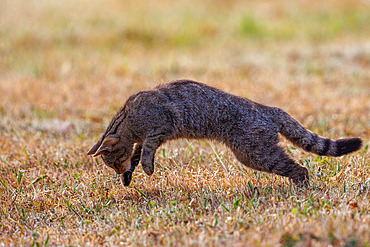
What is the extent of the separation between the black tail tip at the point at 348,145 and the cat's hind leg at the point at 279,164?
379 mm

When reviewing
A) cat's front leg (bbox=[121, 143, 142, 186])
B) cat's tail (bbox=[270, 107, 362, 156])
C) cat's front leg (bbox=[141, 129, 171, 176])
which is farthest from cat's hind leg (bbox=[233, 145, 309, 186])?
cat's front leg (bbox=[121, 143, 142, 186])

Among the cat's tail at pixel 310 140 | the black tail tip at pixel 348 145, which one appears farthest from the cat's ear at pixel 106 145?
the black tail tip at pixel 348 145

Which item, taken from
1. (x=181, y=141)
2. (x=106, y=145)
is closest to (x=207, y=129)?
(x=106, y=145)

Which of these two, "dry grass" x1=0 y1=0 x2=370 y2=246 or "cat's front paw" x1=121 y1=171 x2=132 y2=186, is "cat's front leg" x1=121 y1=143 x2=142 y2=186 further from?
"dry grass" x1=0 y1=0 x2=370 y2=246

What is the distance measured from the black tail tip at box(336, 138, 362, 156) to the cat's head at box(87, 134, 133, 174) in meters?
2.07

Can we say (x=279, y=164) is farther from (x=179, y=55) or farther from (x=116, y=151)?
(x=179, y=55)

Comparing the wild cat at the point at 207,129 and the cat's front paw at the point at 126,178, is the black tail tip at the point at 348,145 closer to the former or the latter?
the wild cat at the point at 207,129

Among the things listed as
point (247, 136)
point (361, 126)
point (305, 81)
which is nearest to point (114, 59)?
point (305, 81)

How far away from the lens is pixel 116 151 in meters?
4.83

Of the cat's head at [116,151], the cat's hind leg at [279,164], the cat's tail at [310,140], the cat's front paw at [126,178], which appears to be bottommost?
the cat's front paw at [126,178]

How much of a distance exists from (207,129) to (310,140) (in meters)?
1.01

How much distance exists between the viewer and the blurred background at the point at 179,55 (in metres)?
8.40

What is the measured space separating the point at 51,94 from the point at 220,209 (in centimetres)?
616

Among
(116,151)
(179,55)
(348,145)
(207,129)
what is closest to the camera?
(348,145)
